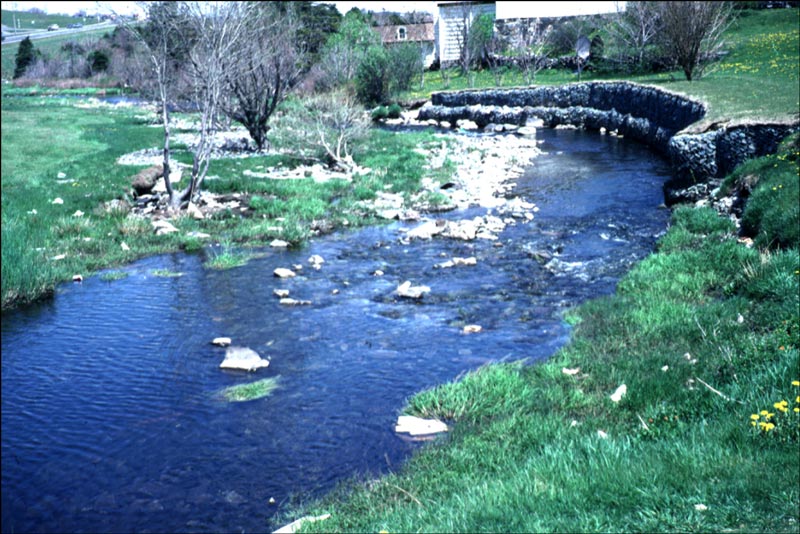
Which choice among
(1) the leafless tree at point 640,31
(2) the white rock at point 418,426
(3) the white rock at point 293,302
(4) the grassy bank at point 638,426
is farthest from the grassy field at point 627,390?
(1) the leafless tree at point 640,31

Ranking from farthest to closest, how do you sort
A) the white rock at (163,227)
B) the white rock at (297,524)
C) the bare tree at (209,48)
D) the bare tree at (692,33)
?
the bare tree at (692,33) → the bare tree at (209,48) → the white rock at (163,227) → the white rock at (297,524)

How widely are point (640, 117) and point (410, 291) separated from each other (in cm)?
2363

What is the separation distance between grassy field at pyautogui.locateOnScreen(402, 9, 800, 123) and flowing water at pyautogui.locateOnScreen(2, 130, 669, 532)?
599 centimetres

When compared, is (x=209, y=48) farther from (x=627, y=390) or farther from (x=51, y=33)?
(x=627, y=390)

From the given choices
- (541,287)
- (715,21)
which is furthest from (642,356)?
(715,21)

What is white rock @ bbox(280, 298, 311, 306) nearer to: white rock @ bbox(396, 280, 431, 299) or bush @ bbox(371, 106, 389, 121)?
white rock @ bbox(396, 280, 431, 299)

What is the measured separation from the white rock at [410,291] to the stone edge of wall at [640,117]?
8.06 m

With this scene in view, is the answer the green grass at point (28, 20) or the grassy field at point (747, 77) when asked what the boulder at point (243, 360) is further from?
the grassy field at point (747, 77)

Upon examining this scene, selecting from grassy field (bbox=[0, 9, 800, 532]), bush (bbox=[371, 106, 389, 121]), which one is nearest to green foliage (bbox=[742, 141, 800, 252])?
grassy field (bbox=[0, 9, 800, 532])

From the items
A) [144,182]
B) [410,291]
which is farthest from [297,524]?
[144,182]

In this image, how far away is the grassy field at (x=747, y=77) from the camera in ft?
64.2

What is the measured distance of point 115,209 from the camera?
17.0 meters

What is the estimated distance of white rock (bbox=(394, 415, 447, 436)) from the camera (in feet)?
23.6

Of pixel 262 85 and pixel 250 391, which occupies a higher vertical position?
pixel 262 85
